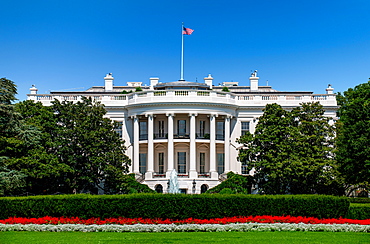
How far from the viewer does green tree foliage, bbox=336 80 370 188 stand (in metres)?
37.6

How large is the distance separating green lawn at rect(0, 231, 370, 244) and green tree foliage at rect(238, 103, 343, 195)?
18871mm

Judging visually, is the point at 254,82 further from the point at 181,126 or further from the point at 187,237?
the point at 187,237

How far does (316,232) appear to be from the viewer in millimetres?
23828

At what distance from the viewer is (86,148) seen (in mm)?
42094

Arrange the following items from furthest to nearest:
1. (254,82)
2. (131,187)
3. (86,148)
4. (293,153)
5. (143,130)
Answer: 1. (254,82)
2. (143,130)
3. (131,187)
4. (293,153)
5. (86,148)

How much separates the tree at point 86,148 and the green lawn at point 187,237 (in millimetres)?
18320

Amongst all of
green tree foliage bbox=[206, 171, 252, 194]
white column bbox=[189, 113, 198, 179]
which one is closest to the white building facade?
white column bbox=[189, 113, 198, 179]

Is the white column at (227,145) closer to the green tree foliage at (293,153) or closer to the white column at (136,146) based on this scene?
the green tree foliage at (293,153)

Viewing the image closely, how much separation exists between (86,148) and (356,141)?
2078 centimetres

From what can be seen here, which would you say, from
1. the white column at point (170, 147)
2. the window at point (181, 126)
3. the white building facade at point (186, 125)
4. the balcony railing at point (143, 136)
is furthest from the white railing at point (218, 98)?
the balcony railing at point (143, 136)

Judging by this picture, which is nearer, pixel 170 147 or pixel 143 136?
pixel 170 147

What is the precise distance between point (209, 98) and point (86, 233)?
99.1ft

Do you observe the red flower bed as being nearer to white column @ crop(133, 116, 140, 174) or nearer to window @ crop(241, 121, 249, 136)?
white column @ crop(133, 116, 140, 174)

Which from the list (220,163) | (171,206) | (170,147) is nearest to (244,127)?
(220,163)
